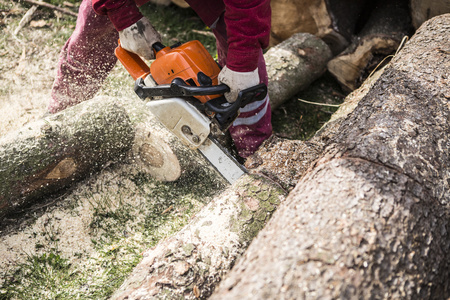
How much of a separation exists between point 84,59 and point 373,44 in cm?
232

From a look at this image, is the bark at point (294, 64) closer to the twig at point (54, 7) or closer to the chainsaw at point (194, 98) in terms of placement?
the chainsaw at point (194, 98)

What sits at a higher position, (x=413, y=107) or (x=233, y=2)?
(x=233, y=2)

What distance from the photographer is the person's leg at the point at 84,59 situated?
8.39 feet

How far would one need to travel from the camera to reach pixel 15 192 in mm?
2012

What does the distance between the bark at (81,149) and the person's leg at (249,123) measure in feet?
1.02

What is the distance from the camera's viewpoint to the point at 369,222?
125cm

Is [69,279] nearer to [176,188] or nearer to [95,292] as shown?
[95,292]

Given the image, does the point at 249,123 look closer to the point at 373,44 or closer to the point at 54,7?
the point at 373,44

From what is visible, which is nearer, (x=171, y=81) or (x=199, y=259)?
(x=199, y=259)

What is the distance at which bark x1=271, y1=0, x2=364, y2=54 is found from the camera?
313 cm

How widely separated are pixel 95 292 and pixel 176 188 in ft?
2.70

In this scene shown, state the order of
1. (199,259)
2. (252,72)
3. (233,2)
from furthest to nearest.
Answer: (252,72), (233,2), (199,259)

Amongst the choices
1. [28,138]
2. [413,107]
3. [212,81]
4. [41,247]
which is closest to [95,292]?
[41,247]

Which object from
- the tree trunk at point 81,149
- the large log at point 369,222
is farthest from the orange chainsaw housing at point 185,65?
the large log at point 369,222
